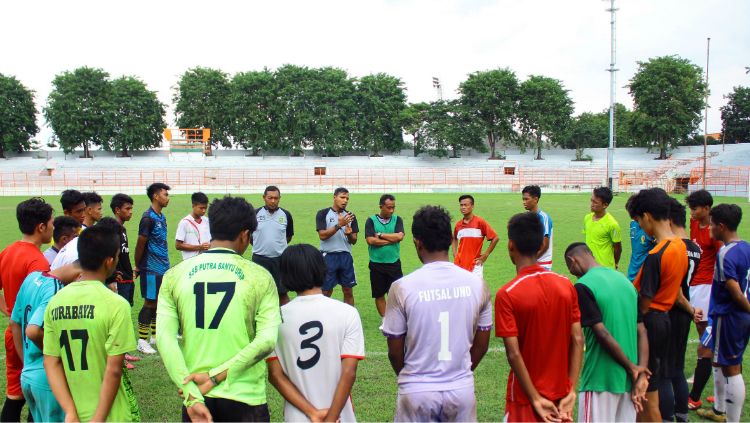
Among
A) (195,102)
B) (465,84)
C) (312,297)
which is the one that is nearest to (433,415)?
(312,297)

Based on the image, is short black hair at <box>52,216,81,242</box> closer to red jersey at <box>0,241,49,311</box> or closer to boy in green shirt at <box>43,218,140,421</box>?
red jersey at <box>0,241,49,311</box>

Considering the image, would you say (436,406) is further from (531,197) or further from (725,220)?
(531,197)

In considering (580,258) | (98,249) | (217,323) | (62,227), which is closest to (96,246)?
(98,249)

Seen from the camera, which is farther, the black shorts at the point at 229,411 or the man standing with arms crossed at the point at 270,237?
the man standing with arms crossed at the point at 270,237

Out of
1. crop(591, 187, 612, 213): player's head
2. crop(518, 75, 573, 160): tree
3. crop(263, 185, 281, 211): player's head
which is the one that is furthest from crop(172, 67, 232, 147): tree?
crop(591, 187, 612, 213): player's head

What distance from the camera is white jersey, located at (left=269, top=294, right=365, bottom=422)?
→ 298cm

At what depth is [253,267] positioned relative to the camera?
3010 millimetres

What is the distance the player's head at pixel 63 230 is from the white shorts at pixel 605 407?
14.9ft

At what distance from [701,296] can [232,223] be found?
511 centimetres

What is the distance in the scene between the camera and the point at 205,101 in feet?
222

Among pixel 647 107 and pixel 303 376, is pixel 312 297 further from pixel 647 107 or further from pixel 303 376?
pixel 647 107

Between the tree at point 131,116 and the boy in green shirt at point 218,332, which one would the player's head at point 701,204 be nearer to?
the boy in green shirt at point 218,332


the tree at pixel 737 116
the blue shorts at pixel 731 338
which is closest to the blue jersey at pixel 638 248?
the blue shorts at pixel 731 338

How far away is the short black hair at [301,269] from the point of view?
306 cm
